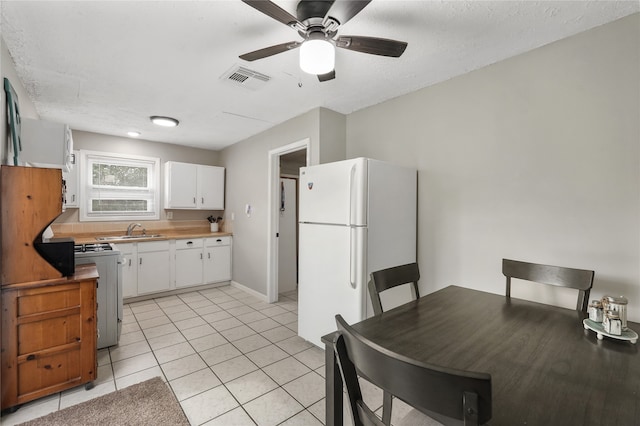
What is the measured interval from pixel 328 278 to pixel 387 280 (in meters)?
0.90

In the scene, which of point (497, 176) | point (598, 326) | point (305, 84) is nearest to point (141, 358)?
point (305, 84)

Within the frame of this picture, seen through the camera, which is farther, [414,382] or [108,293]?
[108,293]

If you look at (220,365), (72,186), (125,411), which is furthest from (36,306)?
(72,186)

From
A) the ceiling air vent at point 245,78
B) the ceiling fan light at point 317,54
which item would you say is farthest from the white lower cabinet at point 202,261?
the ceiling fan light at point 317,54

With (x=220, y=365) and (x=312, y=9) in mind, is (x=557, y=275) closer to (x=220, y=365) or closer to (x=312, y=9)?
(x=312, y=9)

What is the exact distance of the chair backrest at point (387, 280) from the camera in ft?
5.19

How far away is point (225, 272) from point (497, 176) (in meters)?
4.19

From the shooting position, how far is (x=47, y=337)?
77.2 inches

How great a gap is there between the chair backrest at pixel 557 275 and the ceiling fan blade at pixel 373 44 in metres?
1.56

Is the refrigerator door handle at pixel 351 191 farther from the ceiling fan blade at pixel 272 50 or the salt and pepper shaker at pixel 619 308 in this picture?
the salt and pepper shaker at pixel 619 308

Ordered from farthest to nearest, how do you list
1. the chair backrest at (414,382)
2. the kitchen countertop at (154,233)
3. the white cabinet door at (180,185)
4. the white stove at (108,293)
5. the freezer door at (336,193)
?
the white cabinet door at (180,185)
the kitchen countertop at (154,233)
the white stove at (108,293)
the freezer door at (336,193)
the chair backrest at (414,382)

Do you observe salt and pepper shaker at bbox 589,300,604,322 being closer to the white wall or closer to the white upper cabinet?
the white wall

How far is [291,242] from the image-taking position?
15.1 ft

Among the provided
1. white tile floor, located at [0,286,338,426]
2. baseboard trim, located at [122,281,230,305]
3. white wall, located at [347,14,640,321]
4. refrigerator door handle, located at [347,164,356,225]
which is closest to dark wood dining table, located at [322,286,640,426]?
white wall, located at [347,14,640,321]
